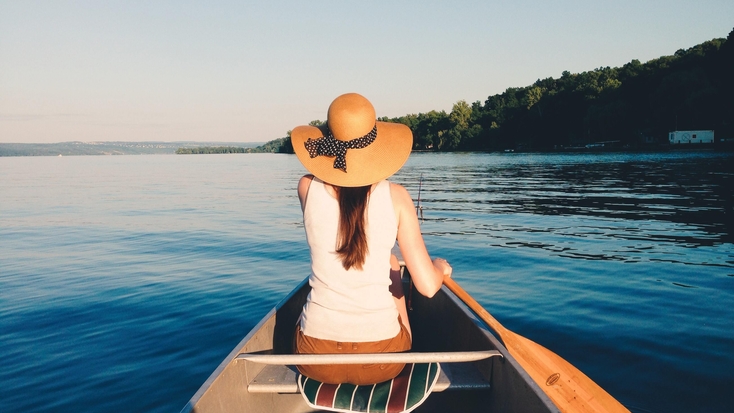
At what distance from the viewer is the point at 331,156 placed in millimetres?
2631

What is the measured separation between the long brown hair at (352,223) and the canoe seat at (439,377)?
596 mm

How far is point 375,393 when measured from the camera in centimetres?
277

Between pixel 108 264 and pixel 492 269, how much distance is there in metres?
7.80

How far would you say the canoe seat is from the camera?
2853mm

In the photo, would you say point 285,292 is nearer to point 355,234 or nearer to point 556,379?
point 556,379

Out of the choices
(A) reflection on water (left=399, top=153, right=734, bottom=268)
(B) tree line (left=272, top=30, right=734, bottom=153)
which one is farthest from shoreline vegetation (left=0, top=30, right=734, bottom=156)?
(A) reflection on water (left=399, top=153, right=734, bottom=268)

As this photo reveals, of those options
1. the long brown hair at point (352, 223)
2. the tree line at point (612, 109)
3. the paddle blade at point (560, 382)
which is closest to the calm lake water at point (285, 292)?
the paddle blade at point (560, 382)

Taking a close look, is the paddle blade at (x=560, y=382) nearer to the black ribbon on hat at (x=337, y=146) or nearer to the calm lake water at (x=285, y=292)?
the calm lake water at (x=285, y=292)

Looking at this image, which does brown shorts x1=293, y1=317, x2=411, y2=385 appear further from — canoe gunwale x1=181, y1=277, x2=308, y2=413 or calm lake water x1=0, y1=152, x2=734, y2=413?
calm lake water x1=0, y1=152, x2=734, y2=413

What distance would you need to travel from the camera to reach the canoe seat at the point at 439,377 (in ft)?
9.36

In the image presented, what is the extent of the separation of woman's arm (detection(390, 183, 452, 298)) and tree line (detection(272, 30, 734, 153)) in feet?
122

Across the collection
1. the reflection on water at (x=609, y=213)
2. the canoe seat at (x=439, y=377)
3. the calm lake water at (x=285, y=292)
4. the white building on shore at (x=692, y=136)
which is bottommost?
the calm lake water at (x=285, y=292)

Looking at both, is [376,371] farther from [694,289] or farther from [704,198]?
[704,198]

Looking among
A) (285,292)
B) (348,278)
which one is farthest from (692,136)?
(348,278)
